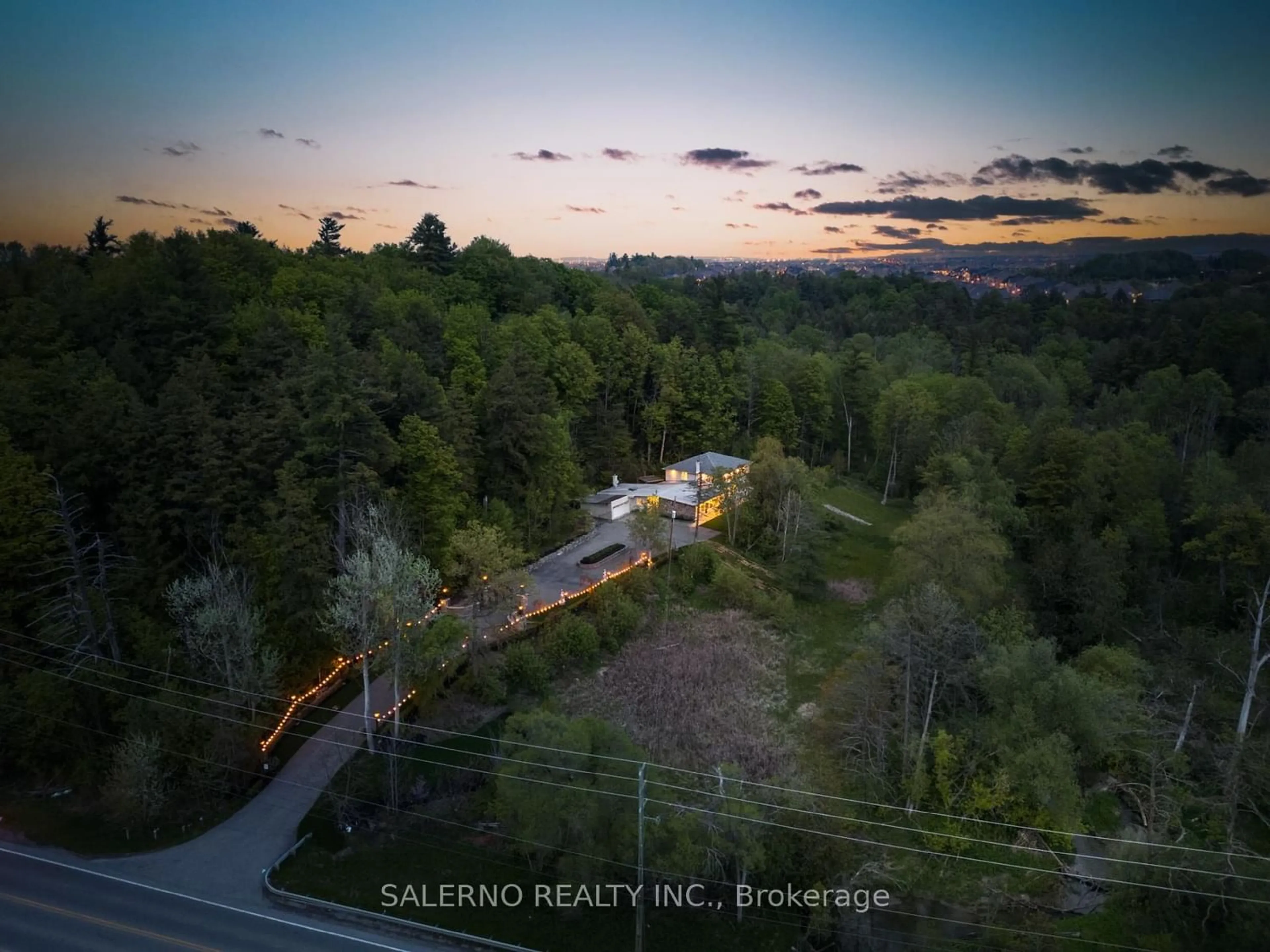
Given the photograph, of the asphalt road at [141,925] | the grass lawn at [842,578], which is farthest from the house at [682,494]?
the asphalt road at [141,925]

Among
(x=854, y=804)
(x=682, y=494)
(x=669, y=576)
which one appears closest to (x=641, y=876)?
(x=854, y=804)

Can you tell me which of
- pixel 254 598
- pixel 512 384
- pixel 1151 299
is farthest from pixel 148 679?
pixel 1151 299

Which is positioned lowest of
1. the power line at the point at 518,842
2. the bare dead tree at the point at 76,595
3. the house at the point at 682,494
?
the power line at the point at 518,842

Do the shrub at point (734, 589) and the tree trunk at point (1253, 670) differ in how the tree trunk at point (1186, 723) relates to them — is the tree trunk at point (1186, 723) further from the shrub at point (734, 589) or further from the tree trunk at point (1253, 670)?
the shrub at point (734, 589)

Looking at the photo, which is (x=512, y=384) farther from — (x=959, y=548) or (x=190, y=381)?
(x=959, y=548)

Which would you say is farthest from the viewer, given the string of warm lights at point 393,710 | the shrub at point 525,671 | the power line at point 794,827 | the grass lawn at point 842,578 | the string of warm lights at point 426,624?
the grass lawn at point 842,578

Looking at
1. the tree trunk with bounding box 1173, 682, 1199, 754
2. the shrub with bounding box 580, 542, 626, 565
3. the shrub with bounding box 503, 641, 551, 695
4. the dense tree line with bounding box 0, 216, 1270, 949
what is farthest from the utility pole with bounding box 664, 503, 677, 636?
the tree trunk with bounding box 1173, 682, 1199, 754

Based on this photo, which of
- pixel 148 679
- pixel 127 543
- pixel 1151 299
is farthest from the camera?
pixel 1151 299
